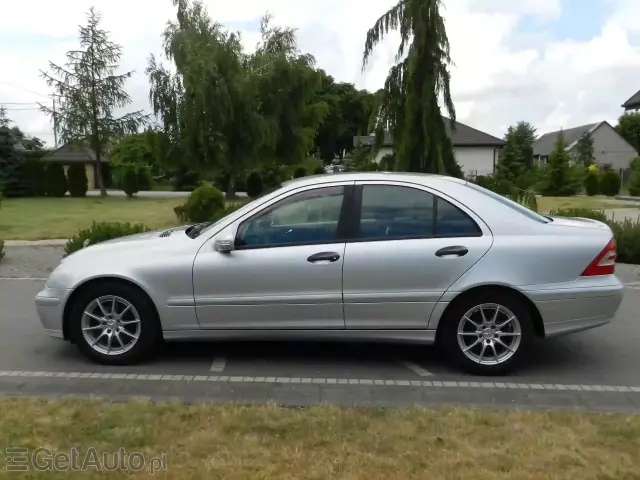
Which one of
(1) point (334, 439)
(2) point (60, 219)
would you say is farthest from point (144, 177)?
(1) point (334, 439)

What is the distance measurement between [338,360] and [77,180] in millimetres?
37442

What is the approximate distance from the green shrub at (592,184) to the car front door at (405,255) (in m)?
37.9

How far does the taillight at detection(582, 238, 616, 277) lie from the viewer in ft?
17.1

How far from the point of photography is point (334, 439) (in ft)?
12.7

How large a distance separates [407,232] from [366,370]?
1.18 metres

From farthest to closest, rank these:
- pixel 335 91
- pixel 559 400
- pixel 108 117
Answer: pixel 335 91 < pixel 108 117 < pixel 559 400

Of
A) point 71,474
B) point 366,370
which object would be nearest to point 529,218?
point 366,370

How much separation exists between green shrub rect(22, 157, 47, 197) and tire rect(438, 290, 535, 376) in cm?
3923

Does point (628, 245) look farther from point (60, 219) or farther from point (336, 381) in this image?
point (60, 219)

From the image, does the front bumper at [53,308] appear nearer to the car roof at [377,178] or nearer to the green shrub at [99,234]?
the car roof at [377,178]

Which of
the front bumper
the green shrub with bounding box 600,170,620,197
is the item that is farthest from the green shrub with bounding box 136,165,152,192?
the front bumper

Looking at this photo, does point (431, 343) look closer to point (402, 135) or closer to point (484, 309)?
point (484, 309)

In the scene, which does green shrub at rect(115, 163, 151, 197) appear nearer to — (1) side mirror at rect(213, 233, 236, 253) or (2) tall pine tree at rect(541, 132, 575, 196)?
(2) tall pine tree at rect(541, 132, 575, 196)

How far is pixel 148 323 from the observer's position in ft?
17.7
